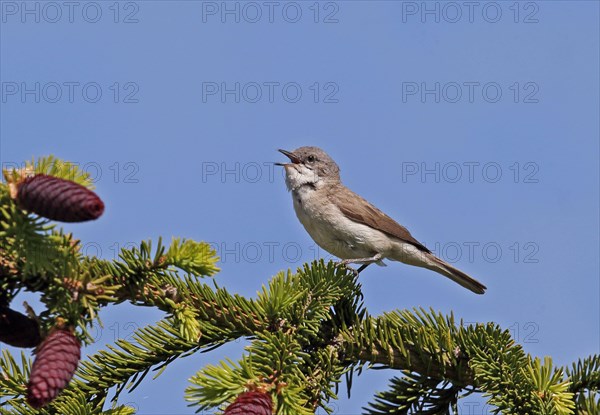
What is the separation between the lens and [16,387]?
134 inches

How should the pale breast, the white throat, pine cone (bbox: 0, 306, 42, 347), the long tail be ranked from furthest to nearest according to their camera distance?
1. the white throat
2. the long tail
3. the pale breast
4. pine cone (bbox: 0, 306, 42, 347)

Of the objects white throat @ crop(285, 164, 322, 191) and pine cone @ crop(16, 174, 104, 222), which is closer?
pine cone @ crop(16, 174, 104, 222)

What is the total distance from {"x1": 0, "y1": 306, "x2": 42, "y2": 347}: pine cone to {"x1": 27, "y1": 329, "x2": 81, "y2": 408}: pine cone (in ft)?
0.68

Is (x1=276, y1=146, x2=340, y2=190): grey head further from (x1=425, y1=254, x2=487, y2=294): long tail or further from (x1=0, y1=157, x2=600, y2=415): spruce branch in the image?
(x1=0, y1=157, x2=600, y2=415): spruce branch

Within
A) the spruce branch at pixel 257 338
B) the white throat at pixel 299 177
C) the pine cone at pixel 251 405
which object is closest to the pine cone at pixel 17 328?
the spruce branch at pixel 257 338

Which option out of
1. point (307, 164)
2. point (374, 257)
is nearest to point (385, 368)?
point (374, 257)

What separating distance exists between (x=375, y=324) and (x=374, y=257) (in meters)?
4.59

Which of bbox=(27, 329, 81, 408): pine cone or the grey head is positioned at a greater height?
the grey head

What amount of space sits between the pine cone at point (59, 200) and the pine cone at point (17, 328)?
1.71ft

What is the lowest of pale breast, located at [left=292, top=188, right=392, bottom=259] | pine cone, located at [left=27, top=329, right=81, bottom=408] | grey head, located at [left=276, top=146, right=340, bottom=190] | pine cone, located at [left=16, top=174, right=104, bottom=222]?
pine cone, located at [left=27, top=329, right=81, bottom=408]

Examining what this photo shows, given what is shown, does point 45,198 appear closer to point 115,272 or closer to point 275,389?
point 115,272

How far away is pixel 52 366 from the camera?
8.18 ft

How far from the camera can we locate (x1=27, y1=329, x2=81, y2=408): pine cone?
8.04 feet

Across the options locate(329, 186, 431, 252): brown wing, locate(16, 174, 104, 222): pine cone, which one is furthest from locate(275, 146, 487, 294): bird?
locate(16, 174, 104, 222): pine cone
